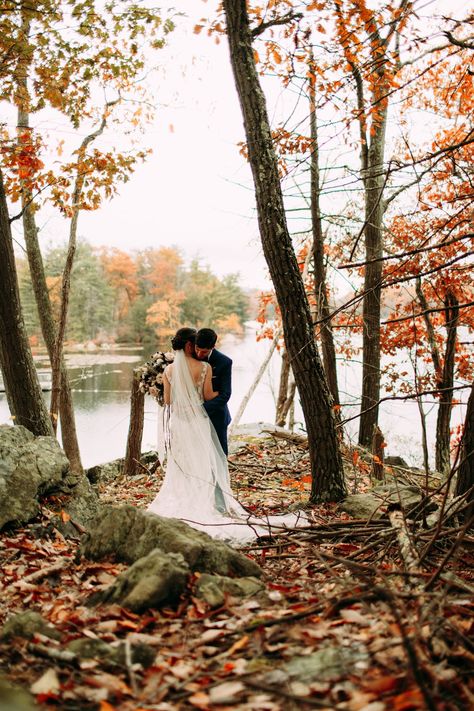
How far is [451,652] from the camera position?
235 cm

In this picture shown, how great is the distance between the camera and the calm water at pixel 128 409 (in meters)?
19.7

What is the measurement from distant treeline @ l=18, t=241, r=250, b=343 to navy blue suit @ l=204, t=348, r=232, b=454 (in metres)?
45.1

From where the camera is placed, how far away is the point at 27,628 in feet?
9.14

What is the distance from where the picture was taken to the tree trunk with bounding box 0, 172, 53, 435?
21.6 ft

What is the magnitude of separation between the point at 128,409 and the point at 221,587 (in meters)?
28.1

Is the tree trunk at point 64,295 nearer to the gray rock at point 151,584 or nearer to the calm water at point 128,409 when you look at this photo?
the calm water at point 128,409

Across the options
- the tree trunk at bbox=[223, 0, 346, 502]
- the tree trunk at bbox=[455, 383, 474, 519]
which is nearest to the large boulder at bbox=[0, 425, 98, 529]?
the tree trunk at bbox=[223, 0, 346, 502]

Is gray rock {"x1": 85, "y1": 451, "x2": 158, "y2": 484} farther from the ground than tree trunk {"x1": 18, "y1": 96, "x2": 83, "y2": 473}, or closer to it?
closer to it

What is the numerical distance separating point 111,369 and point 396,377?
97.5 feet

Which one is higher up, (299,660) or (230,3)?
(230,3)

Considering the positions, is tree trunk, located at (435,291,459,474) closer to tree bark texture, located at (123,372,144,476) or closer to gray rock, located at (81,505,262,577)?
tree bark texture, located at (123,372,144,476)

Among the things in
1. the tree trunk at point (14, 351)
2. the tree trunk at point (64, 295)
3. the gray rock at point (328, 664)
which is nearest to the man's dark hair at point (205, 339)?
the tree trunk at point (14, 351)

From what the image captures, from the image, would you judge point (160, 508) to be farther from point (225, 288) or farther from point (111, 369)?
point (225, 288)

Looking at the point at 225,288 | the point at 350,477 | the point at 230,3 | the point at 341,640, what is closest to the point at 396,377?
the point at 350,477
